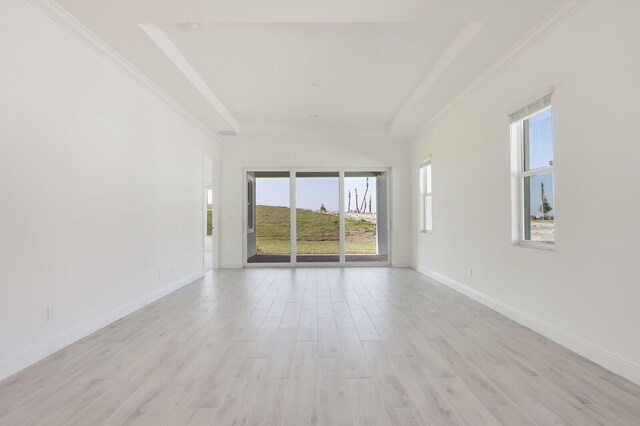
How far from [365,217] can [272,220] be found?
6.92 feet

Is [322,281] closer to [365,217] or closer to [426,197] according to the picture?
[365,217]

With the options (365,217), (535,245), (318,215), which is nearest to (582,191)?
(535,245)

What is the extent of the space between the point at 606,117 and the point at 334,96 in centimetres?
370

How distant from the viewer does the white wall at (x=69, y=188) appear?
2.35 meters

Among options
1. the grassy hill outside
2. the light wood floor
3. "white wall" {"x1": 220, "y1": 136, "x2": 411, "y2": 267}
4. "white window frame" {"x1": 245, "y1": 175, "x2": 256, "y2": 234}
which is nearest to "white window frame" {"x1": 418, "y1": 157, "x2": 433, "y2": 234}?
"white wall" {"x1": 220, "y1": 136, "x2": 411, "y2": 267}

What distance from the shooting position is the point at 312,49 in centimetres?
388

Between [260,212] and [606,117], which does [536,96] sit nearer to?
[606,117]

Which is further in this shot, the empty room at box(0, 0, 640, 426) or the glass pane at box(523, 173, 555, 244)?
the glass pane at box(523, 173, 555, 244)

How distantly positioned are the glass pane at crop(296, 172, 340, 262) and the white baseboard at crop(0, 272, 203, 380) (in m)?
3.48

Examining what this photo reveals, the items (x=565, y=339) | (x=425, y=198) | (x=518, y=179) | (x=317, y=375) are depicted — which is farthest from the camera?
(x=425, y=198)

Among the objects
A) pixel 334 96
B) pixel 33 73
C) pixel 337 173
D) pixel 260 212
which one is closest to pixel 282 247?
pixel 260 212

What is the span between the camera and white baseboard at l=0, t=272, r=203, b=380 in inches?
91.0

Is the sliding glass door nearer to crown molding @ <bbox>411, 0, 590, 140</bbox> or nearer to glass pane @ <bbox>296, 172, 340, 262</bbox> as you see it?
glass pane @ <bbox>296, 172, 340, 262</bbox>

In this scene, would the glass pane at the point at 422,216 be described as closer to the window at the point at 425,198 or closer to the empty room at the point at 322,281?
the window at the point at 425,198
